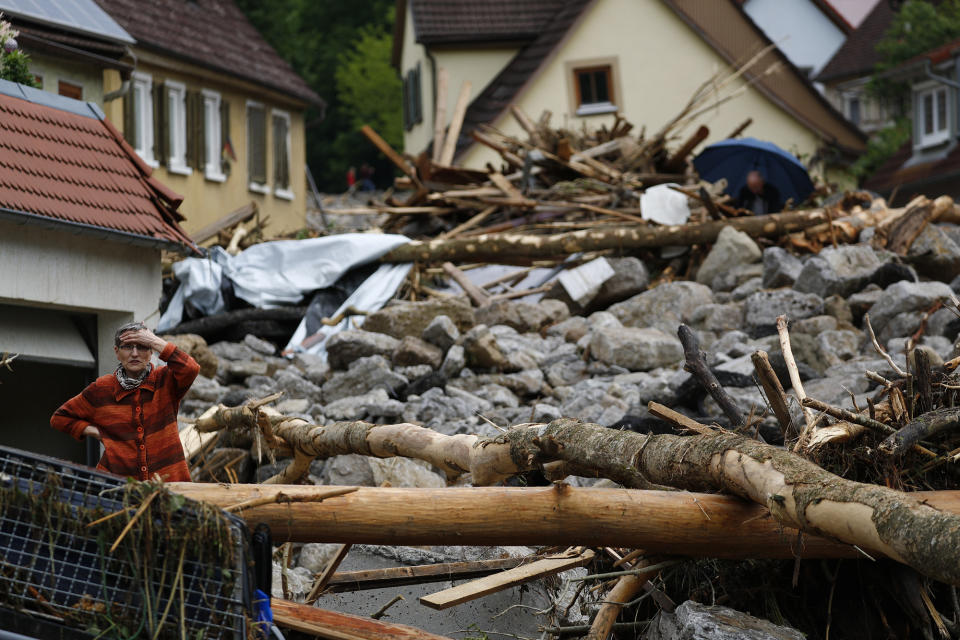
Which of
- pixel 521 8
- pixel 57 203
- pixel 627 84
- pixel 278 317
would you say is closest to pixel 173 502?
pixel 57 203

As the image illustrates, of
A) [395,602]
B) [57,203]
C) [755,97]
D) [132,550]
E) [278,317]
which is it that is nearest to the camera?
[132,550]

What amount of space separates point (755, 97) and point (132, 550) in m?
27.0

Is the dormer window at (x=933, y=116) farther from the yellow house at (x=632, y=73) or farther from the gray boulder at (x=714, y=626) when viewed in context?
the gray boulder at (x=714, y=626)

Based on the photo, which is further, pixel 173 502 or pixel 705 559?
pixel 705 559

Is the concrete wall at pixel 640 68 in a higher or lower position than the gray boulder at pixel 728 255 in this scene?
higher

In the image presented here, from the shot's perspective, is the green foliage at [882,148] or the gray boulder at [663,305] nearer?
the gray boulder at [663,305]

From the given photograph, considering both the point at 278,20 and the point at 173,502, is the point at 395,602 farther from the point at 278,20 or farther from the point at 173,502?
the point at 278,20

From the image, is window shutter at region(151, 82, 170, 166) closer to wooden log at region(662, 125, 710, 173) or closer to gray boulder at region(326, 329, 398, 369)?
wooden log at region(662, 125, 710, 173)

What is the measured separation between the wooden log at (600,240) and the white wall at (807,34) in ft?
114

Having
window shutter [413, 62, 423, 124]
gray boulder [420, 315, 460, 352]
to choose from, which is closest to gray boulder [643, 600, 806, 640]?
gray boulder [420, 315, 460, 352]

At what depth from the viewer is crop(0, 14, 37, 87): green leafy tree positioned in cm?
1023

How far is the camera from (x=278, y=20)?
46.4 metres

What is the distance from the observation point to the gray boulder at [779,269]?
1483cm

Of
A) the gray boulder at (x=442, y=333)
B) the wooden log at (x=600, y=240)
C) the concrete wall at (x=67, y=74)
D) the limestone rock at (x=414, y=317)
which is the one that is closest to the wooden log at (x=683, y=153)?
the wooden log at (x=600, y=240)
